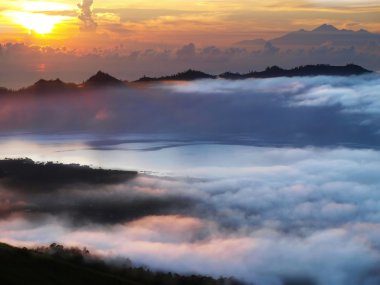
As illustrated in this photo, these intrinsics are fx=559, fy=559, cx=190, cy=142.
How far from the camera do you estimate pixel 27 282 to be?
19975cm

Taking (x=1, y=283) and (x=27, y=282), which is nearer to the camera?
(x=1, y=283)

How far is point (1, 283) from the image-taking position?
18162 centimetres

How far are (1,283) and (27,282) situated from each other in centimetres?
1888
